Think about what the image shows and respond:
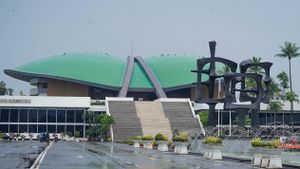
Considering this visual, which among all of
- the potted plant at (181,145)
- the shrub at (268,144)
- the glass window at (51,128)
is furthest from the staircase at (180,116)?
the shrub at (268,144)

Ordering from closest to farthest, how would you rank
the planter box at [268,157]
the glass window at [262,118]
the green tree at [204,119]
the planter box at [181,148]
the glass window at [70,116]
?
1. the planter box at [268,157]
2. the planter box at [181,148]
3. the green tree at [204,119]
4. the glass window at [70,116]
5. the glass window at [262,118]

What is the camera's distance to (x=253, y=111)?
60156mm

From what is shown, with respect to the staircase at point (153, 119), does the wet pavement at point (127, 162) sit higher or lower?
lower

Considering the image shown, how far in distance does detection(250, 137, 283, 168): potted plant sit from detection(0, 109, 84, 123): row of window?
8429 cm

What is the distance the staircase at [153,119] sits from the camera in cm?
8931

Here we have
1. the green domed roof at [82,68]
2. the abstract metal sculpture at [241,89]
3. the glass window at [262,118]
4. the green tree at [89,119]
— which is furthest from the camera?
the green domed roof at [82,68]

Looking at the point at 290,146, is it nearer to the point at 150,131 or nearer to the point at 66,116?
the point at 150,131

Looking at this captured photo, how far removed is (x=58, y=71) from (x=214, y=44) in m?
67.9

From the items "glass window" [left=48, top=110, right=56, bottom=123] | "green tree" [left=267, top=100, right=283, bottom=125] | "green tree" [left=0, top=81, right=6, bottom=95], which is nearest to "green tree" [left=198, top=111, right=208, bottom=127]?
"green tree" [left=267, top=100, right=283, bottom=125]

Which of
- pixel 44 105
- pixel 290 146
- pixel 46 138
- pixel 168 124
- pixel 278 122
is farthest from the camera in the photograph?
pixel 278 122

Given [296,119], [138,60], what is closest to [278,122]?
[296,119]

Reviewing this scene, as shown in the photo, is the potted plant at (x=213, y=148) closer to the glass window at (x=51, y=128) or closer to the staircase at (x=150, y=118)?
the staircase at (x=150, y=118)

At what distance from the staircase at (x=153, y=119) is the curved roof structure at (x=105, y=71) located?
21759 millimetres

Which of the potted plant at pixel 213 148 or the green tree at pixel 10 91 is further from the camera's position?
the green tree at pixel 10 91
